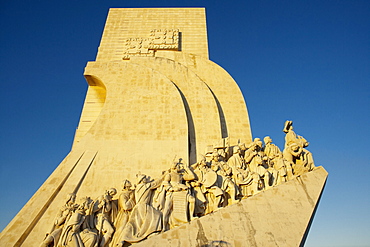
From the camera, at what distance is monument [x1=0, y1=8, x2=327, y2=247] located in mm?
5461

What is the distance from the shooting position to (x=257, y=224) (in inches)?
212

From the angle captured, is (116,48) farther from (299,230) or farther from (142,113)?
(299,230)

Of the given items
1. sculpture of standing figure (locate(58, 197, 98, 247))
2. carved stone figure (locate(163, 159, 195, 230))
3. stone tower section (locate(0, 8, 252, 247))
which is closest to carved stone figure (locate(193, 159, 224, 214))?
carved stone figure (locate(163, 159, 195, 230))

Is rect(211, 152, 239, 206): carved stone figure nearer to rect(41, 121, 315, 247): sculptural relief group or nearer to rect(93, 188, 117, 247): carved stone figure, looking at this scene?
rect(41, 121, 315, 247): sculptural relief group

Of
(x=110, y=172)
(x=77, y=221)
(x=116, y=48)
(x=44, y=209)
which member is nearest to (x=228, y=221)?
(x=77, y=221)

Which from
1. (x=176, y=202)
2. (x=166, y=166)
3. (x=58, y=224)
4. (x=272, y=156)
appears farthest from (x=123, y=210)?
(x=272, y=156)

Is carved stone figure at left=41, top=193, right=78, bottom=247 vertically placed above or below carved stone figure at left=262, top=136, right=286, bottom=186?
below

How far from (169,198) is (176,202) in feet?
0.53

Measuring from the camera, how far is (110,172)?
25.1ft

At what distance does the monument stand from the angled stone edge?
2 cm

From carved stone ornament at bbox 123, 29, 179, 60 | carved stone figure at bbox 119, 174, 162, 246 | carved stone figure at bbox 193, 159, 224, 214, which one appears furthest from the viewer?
carved stone ornament at bbox 123, 29, 179, 60

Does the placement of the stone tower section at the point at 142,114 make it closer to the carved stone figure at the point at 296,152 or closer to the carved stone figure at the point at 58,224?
the carved stone figure at the point at 58,224

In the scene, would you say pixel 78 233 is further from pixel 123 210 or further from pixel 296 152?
pixel 296 152

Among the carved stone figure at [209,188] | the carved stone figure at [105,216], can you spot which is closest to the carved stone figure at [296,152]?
the carved stone figure at [209,188]
